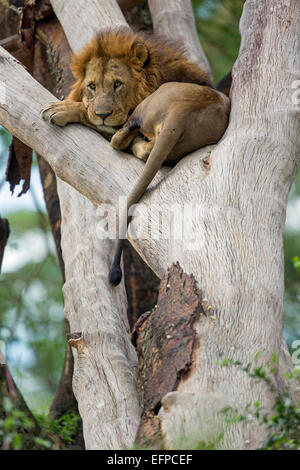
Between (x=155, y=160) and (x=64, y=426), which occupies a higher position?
(x=155, y=160)

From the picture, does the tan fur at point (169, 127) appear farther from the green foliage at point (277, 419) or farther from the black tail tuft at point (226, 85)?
the black tail tuft at point (226, 85)

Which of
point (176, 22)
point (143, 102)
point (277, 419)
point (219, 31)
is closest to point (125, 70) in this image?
point (143, 102)

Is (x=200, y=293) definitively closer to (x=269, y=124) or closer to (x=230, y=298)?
(x=230, y=298)

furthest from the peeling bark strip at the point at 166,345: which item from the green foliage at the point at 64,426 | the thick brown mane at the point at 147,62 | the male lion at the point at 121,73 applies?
the green foliage at the point at 64,426

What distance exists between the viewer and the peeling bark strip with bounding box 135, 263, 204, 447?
312 centimetres

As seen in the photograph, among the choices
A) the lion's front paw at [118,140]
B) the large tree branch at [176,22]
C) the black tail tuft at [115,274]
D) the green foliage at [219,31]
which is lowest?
the black tail tuft at [115,274]

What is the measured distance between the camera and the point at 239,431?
2.85 metres

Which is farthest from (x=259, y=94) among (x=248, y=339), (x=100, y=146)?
(x=248, y=339)

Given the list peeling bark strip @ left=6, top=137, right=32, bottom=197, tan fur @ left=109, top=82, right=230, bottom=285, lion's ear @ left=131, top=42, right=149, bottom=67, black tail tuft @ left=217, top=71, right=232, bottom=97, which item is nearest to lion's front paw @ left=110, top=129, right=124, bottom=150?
tan fur @ left=109, top=82, right=230, bottom=285

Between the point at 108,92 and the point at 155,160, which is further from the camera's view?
the point at 108,92

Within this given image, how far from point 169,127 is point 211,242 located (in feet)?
2.76

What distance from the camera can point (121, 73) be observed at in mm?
4738

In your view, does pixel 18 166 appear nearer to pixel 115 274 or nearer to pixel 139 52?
pixel 139 52

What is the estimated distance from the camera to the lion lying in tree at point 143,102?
415 cm
